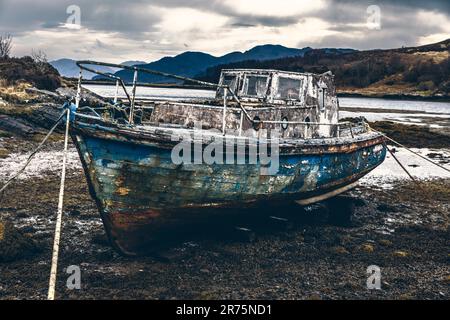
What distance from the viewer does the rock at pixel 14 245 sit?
27.8ft

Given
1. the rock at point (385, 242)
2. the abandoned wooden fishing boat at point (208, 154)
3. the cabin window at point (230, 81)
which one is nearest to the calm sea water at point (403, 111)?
the cabin window at point (230, 81)

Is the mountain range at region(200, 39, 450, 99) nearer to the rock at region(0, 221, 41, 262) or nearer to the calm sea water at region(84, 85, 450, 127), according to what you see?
the calm sea water at region(84, 85, 450, 127)

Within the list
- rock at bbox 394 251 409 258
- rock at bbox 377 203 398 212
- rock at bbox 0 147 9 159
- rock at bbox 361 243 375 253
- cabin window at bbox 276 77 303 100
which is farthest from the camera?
rock at bbox 0 147 9 159

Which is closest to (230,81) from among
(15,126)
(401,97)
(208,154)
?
(208,154)

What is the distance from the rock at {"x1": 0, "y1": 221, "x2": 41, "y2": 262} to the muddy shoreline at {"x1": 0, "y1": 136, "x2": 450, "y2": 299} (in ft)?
0.20

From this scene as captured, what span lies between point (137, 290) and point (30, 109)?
19.5m

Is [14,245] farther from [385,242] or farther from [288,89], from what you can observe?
[385,242]

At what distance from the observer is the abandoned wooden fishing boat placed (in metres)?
8.31

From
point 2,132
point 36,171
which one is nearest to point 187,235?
point 36,171

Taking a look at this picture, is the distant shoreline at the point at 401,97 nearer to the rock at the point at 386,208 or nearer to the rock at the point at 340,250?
the rock at the point at 386,208

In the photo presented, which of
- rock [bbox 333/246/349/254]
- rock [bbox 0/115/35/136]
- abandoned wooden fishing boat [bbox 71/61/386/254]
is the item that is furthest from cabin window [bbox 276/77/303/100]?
rock [bbox 0/115/35/136]

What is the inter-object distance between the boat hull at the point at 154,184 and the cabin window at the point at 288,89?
1.84m
